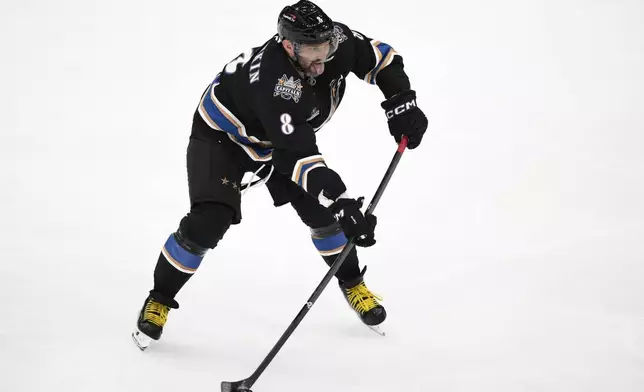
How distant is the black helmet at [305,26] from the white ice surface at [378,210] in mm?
1153

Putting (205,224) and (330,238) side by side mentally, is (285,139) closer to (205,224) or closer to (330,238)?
(205,224)

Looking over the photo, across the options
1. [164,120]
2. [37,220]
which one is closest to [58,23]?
[164,120]

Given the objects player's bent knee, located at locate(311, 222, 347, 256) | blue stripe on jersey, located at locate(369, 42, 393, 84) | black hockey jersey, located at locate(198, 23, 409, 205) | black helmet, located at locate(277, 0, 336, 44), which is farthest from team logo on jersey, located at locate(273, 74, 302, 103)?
player's bent knee, located at locate(311, 222, 347, 256)

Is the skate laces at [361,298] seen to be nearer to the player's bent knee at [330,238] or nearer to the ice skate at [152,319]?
the player's bent knee at [330,238]

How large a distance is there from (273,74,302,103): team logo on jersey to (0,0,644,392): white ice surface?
0.98 meters

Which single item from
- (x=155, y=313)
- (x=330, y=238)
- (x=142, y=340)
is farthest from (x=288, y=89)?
(x=142, y=340)

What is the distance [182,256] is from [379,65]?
1040 mm

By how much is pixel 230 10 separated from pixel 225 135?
3.50 meters

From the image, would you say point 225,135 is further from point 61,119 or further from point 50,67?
point 50,67

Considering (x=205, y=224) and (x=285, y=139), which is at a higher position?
(x=285, y=139)

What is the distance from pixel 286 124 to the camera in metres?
2.47

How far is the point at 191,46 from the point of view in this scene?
231 inches

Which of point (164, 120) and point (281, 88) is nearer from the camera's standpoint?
point (281, 88)

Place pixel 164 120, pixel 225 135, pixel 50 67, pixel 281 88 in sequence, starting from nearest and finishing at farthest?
pixel 281 88, pixel 225 135, pixel 164 120, pixel 50 67
